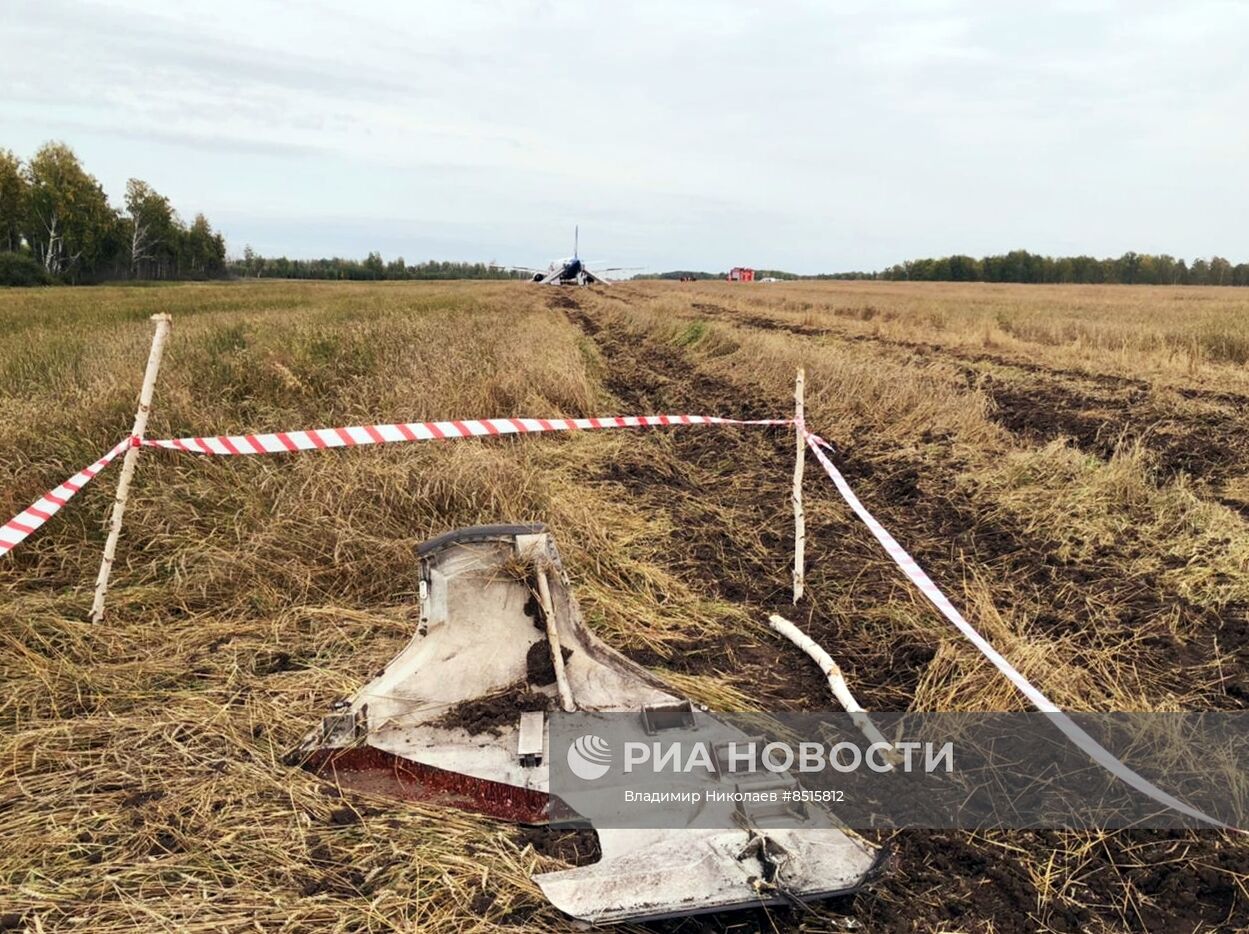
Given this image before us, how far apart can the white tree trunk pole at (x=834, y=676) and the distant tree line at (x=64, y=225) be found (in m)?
71.0

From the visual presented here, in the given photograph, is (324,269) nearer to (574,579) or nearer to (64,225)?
(64,225)

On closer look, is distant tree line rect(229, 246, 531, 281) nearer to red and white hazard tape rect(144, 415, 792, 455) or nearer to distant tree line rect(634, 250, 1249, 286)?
distant tree line rect(634, 250, 1249, 286)

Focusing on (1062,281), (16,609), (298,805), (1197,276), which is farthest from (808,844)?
(1197,276)

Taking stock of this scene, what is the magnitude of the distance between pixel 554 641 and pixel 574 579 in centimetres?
122

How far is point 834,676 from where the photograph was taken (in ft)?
10.5

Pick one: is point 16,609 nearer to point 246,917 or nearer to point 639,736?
point 246,917

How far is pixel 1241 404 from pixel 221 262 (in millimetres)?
110621

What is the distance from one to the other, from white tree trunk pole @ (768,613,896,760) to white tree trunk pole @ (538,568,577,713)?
1.12 m

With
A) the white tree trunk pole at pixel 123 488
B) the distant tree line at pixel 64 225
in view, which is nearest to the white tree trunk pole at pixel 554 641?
the white tree trunk pole at pixel 123 488

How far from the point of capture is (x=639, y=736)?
271 cm

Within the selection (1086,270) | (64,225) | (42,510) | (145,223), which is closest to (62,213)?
(64,225)

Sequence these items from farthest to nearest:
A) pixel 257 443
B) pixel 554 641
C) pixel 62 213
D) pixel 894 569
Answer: pixel 62 213, pixel 894 569, pixel 257 443, pixel 554 641

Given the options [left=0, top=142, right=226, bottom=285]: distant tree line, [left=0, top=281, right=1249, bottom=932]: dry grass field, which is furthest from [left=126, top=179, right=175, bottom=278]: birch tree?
[left=0, top=281, right=1249, bottom=932]: dry grass field

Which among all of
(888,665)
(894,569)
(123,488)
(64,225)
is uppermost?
(64,225)
